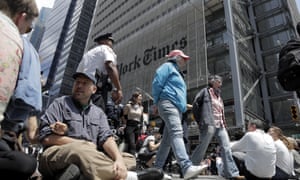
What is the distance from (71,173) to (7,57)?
0.77m

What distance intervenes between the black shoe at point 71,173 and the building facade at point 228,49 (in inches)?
651

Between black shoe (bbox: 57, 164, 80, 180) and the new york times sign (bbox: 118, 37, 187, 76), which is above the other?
the new york times sign (bbox: 118, 37, 187, 76)

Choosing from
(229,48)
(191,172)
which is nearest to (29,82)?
(191,172)

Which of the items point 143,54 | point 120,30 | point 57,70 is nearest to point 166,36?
point 143,54

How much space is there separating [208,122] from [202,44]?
16566 mm

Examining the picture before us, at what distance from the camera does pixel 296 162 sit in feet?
14.1

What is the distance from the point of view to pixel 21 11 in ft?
3.94

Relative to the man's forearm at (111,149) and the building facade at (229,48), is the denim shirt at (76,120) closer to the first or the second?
the man's forearm at (111,149)

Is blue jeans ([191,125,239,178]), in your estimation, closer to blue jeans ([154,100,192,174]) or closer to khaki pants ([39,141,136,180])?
blue jeans ([154,100,192,174])

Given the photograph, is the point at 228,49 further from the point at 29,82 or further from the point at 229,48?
the point at 29,82

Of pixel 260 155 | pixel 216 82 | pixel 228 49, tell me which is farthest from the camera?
pixel 228 49

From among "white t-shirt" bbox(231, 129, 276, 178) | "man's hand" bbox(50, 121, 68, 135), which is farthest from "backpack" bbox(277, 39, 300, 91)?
"man's hand" bbox(50, 121, 68, 135)

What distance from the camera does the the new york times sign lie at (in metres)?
21.2

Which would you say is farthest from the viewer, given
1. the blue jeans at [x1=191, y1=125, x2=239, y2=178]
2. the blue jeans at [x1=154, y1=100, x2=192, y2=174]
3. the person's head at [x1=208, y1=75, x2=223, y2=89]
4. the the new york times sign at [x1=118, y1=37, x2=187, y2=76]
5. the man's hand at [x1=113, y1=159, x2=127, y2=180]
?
the the new york times sign at [x1=118, y1=37, x2=187, y2=76]
